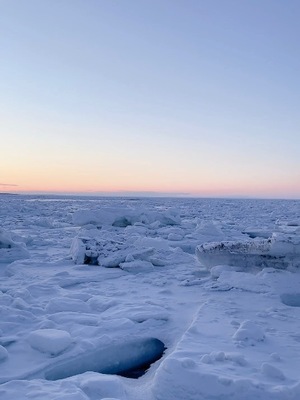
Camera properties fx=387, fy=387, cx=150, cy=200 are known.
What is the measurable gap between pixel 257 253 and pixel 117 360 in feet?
7.93

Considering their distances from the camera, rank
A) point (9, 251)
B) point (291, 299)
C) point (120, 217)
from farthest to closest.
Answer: point (120, 217), point (9, 251), point (291, 299)

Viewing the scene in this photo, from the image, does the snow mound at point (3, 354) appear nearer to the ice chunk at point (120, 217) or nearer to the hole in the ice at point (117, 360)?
the hole in the ice at point (117, 360)

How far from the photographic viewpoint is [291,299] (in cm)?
362

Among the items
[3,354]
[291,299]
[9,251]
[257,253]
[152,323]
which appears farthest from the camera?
[9,251]

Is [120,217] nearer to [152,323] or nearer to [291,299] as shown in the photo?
[291,299]

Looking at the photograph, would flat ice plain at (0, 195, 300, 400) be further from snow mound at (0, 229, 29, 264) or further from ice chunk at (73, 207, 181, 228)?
ice chunk at (73, 207, 181, 228)

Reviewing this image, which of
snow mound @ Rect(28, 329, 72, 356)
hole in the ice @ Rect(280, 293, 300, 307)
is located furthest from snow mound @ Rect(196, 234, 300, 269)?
snow mound @ Rect(28, 329, 72, 356)

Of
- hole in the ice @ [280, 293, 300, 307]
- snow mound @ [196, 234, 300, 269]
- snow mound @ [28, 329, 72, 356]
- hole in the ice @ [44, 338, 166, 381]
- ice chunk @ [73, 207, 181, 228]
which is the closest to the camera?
hole in the ice @ [44, 338, 166, 381]

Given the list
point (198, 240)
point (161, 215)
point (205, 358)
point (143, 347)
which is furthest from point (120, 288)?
point (161, 215)

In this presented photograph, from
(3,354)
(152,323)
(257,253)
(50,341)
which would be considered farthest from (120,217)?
(3,354)

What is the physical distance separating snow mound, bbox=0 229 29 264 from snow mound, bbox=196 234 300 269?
9.11 feet

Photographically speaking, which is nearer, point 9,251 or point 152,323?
point 152,323

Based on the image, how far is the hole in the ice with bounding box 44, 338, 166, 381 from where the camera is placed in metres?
2.33

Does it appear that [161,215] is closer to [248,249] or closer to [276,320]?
[248,249]
